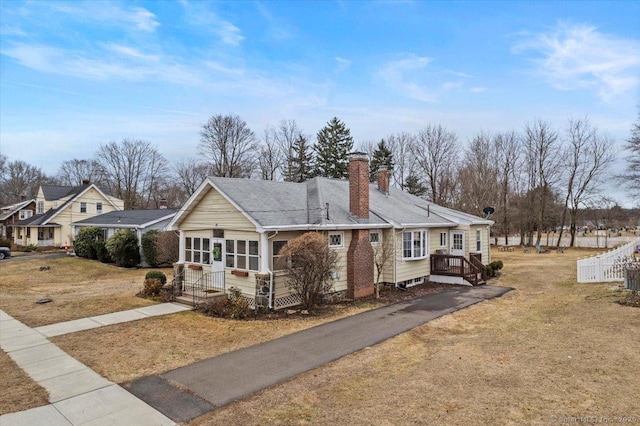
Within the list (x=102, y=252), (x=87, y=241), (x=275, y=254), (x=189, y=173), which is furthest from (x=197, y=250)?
(x=189, y=173)

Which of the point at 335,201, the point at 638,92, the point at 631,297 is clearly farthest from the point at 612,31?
the point at 638,92

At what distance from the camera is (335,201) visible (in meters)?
17.0

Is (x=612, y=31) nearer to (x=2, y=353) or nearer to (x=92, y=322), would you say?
(x=92, y=322)

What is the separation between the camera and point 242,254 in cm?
1419

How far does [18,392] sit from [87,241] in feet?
87.3

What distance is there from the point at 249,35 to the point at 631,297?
20.2 metres

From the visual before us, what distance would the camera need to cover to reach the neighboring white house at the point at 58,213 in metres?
38.2

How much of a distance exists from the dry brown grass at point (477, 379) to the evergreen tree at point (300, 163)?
3824 cm

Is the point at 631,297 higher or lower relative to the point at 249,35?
lower

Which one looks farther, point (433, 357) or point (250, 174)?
point (250, 174)

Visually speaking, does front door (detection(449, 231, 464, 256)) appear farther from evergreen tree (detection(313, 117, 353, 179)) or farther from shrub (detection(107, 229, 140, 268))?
evergreen tree (detection(313, 117, 353, 179))

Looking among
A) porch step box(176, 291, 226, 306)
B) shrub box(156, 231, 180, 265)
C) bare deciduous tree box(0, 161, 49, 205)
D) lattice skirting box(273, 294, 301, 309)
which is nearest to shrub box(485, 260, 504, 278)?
lattice skirting box(273, 294, 301, 309)

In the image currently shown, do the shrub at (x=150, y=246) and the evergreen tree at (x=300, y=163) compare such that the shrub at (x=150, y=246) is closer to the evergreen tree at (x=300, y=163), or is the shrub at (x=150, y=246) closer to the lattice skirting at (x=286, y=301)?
the lattice skirting at (x=286, y=301)

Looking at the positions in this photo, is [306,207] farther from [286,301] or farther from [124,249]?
[124,249]
